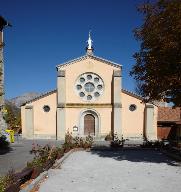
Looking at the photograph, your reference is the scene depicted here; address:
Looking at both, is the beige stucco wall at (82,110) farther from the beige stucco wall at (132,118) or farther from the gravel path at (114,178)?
the gravel path at (114,178)

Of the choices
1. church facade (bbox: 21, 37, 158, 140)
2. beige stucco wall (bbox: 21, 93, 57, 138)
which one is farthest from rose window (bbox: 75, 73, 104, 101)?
beige stucco wall (bbox: 21, 93, 57, 138)

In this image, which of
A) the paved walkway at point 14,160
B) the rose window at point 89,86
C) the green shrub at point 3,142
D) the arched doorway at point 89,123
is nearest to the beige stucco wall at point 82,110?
the rose window at point 89,86

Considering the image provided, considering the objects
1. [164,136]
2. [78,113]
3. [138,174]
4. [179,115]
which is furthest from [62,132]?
[138,174]

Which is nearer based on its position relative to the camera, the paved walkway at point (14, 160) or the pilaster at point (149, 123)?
the paved walkway at point (14, 160)

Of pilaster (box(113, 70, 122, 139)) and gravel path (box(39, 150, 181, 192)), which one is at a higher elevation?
pilaster (box(113, 70, 122, 139))

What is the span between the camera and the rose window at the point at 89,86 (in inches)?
1526

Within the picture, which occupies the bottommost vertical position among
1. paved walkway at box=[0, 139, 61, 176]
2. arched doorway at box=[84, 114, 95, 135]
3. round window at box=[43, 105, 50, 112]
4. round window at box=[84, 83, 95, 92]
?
paved walkway at box=[0, 139, 61, 176]

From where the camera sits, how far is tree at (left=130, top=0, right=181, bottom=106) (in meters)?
15.3

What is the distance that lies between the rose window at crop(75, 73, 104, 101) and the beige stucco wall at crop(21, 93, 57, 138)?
3.12 metres

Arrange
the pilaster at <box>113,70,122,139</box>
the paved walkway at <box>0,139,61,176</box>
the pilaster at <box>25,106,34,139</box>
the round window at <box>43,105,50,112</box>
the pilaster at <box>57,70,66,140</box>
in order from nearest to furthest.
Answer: the paved walkway at <box>0,139,61,176</box>
the pilaster at <box>113,70,122,139</box>
the pilaster at <box>57,70,66,140</box>
the pilaster at <box>25,106,34,139</box>
the round window at <box>43,105,50,112</box>

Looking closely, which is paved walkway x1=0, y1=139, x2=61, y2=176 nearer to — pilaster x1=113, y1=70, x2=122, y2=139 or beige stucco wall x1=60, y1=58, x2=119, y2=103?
pilaster x1=113, y1=70, x2=122, y2=139

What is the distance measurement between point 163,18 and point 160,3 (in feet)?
2.75

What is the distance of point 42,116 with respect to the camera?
126 ft

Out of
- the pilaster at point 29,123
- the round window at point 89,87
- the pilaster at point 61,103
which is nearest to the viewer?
the pilaster at point 61,103
